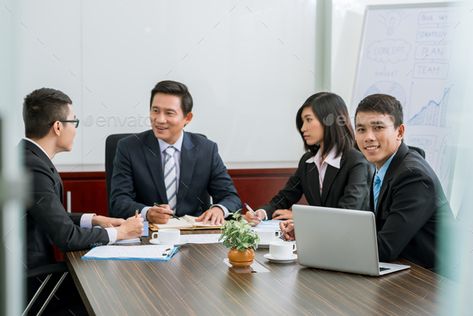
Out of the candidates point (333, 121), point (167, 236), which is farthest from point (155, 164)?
point (333, 121)

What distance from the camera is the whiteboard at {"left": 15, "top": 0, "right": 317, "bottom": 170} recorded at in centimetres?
396

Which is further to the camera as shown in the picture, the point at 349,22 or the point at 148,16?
the point at 349,22

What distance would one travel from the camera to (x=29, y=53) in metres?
3.86

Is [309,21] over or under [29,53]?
over

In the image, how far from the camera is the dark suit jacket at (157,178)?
309cm

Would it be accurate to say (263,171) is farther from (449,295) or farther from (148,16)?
(449,295)

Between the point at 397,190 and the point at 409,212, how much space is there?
101mm

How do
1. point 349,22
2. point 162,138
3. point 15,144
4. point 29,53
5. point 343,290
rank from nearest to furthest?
point 15,144
point 343,290
point 162,138
point 29,53
point 349,22

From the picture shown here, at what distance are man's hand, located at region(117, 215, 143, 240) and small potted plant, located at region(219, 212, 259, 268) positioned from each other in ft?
1.81

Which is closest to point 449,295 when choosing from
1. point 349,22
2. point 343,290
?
point 343,290

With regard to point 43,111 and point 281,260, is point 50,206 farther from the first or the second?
point 281,260

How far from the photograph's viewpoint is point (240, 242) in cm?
194

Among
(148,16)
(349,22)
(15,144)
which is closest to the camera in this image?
(15,144)

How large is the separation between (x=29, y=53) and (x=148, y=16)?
32.9 inches
